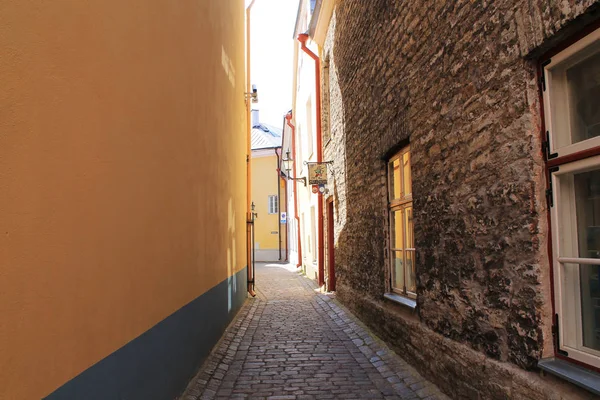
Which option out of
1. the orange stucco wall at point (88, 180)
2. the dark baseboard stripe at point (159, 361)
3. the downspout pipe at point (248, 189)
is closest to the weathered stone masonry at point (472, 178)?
the dark baseboard stripe at point (159, 361)

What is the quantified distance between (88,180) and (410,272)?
160 inches

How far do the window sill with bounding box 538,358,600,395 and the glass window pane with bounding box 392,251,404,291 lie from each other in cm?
311

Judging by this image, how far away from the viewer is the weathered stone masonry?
9.77ft

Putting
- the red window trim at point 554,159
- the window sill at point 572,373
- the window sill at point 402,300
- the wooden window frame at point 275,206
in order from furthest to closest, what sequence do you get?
the wooden window frame at point 275,206, the window sill at point 402,300, the red window trim at point 554,159, the window sill at point 572,373

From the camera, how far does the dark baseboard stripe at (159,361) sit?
2.49 metres

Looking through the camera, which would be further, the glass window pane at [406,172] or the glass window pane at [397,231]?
the glass window pane at [397,231]

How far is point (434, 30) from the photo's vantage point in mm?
4418

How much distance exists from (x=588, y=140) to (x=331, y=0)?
819 centimetres

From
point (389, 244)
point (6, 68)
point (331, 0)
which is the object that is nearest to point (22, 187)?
point (6, 68)

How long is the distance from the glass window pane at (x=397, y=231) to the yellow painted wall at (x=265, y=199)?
77.7ft

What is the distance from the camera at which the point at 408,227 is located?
226 inches

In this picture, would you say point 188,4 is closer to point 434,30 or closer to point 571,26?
point 434,30

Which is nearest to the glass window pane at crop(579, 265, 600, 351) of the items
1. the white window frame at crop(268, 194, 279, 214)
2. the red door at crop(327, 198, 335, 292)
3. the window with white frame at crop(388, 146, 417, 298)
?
the window with white frame at crop(388, 146, 417, 298)

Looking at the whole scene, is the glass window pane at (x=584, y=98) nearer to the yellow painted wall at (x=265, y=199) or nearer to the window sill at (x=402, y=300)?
the window sill at (x=402, y=300)
